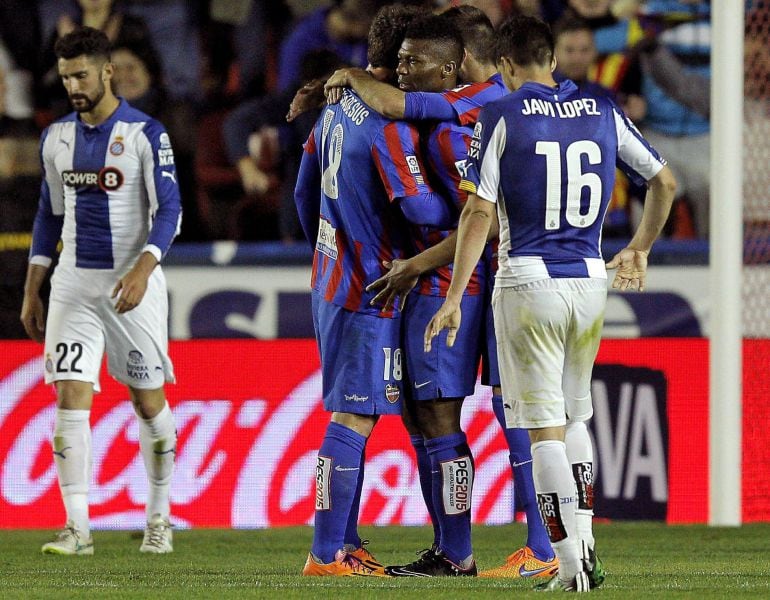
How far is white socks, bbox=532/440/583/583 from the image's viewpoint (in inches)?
164

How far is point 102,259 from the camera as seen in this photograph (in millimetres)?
6273

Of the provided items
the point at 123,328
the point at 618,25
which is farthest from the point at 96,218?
the point at 618,25

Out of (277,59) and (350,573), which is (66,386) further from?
(277,59)

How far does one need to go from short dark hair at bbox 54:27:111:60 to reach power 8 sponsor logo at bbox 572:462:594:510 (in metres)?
3.06

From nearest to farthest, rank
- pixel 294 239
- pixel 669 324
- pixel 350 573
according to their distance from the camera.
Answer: pixel 350 573, pixel 669 324, pixel 294 239

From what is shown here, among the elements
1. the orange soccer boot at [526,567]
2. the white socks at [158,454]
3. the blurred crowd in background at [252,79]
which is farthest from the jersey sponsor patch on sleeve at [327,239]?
the blurred crowd in background at [252,79]

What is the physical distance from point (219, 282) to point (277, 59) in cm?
194

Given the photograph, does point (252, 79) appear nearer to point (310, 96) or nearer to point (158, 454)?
point (158, 454)

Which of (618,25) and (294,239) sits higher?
(618,25)

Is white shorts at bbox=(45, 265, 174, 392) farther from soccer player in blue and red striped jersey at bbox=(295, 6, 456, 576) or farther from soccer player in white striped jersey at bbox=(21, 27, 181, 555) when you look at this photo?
soccer player in blue and red striped jersey at bbox=(295, 6, 456, 576)

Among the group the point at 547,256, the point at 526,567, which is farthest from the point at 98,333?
the point at 547,256

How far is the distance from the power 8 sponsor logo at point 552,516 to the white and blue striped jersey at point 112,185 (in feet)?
8.51

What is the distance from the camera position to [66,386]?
6133mm

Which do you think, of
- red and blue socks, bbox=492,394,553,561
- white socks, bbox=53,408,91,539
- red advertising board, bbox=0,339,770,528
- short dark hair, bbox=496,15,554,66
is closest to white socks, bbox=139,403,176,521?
white socks, bbox=53,408,91,539
